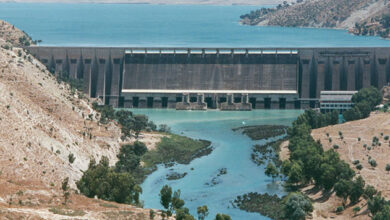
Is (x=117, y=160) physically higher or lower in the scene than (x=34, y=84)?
lower

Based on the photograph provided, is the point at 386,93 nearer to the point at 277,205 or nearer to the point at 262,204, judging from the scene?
the point at 262,204

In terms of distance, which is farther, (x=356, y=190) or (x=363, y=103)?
(x=363, y=103)

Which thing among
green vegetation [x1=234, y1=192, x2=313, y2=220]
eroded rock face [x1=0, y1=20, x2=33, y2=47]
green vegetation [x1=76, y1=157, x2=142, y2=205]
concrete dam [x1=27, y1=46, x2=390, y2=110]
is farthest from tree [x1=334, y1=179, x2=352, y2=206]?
eroded rock face [x1=0, y1=20, x2=33, y2=47]

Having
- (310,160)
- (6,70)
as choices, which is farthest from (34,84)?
(310,160)

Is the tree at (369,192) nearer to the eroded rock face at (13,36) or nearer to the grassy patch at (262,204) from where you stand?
the grassy patch at (262,204)

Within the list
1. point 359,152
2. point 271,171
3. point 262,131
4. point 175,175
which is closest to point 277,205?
point 271,171

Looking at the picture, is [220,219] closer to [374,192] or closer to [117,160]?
[374,192]
